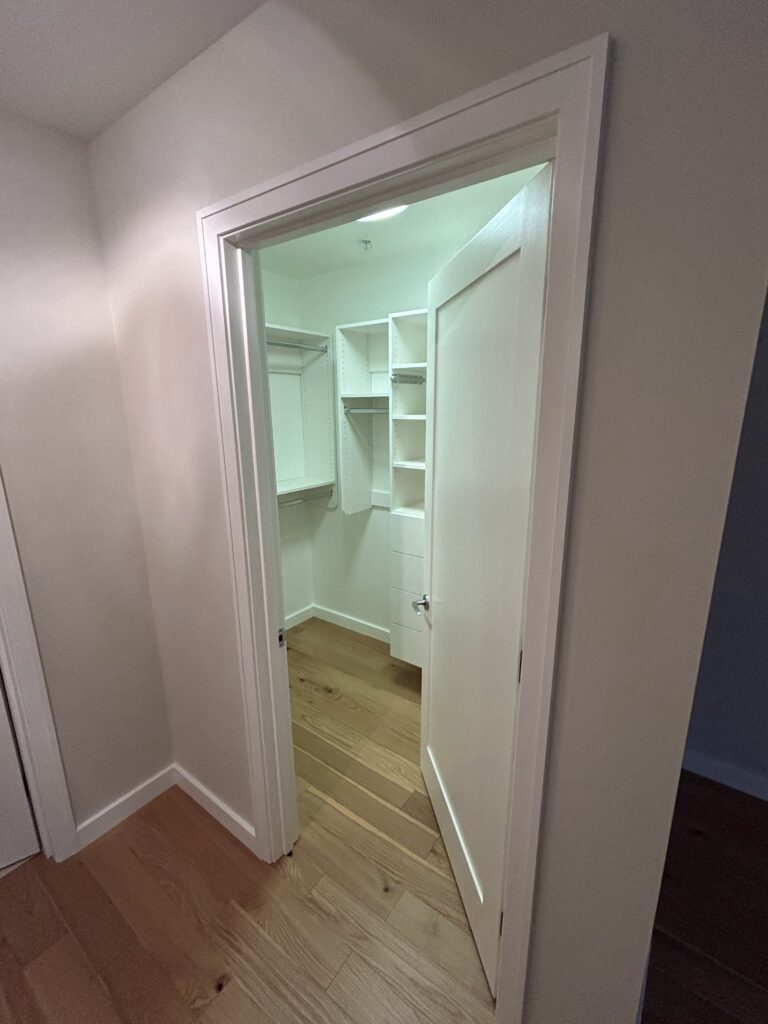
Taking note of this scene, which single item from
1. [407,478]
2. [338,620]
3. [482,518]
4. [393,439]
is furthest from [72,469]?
[338,620]

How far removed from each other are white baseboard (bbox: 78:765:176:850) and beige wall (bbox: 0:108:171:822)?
39 millimetres

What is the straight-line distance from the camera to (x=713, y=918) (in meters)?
1.37

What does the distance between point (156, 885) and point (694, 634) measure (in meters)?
1.90

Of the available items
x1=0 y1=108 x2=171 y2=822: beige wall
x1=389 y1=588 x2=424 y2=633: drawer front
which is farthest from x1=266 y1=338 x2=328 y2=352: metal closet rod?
x1=389 y1=588 x2=424 y2=633: drawer front

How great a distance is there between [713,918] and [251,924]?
Result: 1.49m

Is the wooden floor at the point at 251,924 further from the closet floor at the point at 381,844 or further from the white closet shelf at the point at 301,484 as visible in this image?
the white closet shelf at the point at 301,484

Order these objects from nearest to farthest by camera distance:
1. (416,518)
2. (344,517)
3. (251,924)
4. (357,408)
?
1. (251,924)
2. (416,518)
3. (357,408)
4. (344,517)

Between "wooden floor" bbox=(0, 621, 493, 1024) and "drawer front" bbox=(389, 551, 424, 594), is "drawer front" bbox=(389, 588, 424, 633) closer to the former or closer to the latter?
"drawer front" bbox=(389, 551, 424, 594)

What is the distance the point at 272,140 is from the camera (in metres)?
0.96

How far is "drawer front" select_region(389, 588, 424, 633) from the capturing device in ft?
7.90

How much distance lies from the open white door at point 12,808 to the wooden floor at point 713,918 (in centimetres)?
207

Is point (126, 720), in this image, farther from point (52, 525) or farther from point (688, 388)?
point (688, 388)

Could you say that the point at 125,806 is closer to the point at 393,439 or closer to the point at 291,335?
the point at 393,439

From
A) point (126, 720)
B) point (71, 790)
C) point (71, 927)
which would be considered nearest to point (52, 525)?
point (126, 720)
